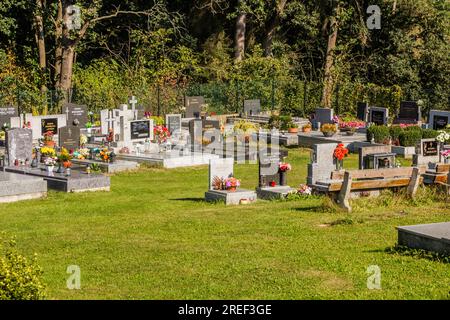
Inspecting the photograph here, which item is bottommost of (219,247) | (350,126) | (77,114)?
(219,247)

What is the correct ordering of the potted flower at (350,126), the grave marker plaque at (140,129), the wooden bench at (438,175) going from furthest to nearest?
the potted flower at (350,126)
the grave marker plaque at (140,129)
the wooden bench at (438,175)

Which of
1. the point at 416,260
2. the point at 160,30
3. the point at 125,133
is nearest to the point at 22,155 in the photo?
the point at 125,133

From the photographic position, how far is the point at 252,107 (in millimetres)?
43469

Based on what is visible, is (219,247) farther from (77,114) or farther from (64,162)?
(77,114)

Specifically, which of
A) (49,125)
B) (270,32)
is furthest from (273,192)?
(270,32)

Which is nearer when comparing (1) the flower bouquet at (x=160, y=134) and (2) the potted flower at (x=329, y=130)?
(1) the flower bouquet at (x=160, y=134)

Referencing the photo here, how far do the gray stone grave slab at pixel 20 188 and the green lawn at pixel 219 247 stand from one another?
445 millimetres

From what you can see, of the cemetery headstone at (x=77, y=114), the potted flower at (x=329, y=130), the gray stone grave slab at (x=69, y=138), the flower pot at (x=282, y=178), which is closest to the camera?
the flower pot at (x=282, y=178)

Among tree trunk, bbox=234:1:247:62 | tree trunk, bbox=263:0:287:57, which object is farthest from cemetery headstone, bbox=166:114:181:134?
tree trunk, bbox=263:0:287:57

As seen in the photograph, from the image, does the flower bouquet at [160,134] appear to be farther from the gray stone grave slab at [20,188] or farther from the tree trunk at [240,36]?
the tree trunk at [240,36]

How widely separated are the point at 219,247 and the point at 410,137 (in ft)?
60.6

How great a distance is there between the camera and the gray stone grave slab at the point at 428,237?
13234 mm

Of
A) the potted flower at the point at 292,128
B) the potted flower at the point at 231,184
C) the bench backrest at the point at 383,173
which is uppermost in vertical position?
the potted flower at the point at 292,128

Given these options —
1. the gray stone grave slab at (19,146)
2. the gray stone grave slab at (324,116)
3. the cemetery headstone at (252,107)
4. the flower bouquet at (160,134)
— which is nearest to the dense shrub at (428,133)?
the gray stone grave slab at (324,116)
